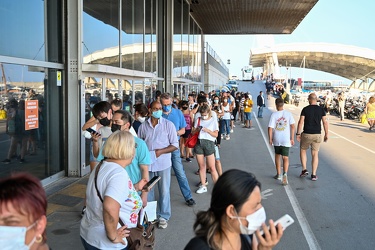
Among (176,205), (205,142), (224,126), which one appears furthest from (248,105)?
(176,205)

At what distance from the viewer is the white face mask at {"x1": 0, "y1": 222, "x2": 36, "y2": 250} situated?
5.76 feet

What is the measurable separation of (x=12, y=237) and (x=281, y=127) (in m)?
7.59

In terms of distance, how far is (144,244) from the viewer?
11.6 feet

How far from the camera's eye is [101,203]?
9.91ft

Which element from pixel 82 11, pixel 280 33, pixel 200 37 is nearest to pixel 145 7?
pixel 82 11

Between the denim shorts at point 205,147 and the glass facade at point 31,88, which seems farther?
the denim shorts at point 205,147

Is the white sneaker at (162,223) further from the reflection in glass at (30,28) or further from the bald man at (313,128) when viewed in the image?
the bald man at (313,128)

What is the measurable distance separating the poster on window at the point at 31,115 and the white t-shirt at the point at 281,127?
4.93 meters

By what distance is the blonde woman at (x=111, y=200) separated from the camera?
→ 115 inches

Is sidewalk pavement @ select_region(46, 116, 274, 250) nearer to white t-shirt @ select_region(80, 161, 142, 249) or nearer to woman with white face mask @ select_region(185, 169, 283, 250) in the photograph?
white t-shirt @ select_region(80, 161, 142, 249)

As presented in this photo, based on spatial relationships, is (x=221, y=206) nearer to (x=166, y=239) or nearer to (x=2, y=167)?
(x=166, y=239)

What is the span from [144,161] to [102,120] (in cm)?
132

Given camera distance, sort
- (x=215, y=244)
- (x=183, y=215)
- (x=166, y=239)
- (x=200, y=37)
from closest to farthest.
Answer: (x=215, y=244)
(x=166, y=239)
(x=183, y=215)
(x=200, y=37)

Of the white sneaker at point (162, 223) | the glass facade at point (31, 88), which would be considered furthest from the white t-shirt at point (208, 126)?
the glass facade at point (31, 88)
